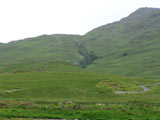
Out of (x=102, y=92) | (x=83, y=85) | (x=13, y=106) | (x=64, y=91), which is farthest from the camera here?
(x=83, y=85)

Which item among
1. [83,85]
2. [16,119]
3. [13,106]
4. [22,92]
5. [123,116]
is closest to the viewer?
[16,119]

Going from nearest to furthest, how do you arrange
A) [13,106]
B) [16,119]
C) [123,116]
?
[16,119]
[123,116]
[13,106]

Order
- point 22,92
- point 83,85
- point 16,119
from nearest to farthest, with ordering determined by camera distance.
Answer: point 16,119
point 22,92
point 83,85

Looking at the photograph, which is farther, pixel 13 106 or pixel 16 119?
pixel 13 106

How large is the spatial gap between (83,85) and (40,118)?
253 feet

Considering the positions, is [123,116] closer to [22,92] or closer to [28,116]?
[28,116]

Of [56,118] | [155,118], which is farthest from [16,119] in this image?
[155,118]

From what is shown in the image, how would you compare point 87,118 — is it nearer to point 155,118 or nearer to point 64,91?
point 155,118

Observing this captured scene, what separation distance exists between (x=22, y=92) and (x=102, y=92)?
122ft

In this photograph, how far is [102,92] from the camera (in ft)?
323

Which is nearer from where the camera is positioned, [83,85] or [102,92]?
[102,92]

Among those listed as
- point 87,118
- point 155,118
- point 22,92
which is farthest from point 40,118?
point 22,92

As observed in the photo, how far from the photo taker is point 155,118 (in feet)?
119

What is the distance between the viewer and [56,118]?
120ft
